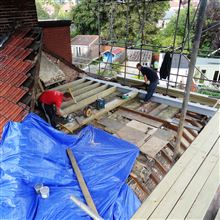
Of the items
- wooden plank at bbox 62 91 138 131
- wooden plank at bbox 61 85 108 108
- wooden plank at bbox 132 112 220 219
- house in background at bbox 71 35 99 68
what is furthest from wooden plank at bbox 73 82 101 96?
house in background at bbox 71 35 99 68

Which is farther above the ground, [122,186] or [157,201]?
[157,201]

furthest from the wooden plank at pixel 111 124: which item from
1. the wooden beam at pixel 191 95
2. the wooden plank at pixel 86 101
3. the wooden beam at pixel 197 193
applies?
the wooden beam at pixel 197 193

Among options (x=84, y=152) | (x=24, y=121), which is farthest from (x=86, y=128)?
(x=24, y=121)

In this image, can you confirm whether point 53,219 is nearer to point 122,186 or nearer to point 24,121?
point 122,186

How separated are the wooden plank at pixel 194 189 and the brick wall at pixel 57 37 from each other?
5.94m

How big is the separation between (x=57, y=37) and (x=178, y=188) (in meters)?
6.84

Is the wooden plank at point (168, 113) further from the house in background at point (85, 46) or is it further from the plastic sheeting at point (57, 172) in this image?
the house in background at point (85, 46)

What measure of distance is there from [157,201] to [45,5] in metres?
50.9

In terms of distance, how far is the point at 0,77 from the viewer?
16.3 ft

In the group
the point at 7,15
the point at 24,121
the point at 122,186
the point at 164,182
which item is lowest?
the point at 122,186

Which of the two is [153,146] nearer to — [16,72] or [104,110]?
[104,110]

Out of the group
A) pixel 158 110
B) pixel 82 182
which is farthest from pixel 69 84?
pixel 82 182

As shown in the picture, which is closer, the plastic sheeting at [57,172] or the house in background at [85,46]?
the plastic sheeting at [57,172]

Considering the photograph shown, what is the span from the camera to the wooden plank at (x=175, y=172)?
6.30 feet
